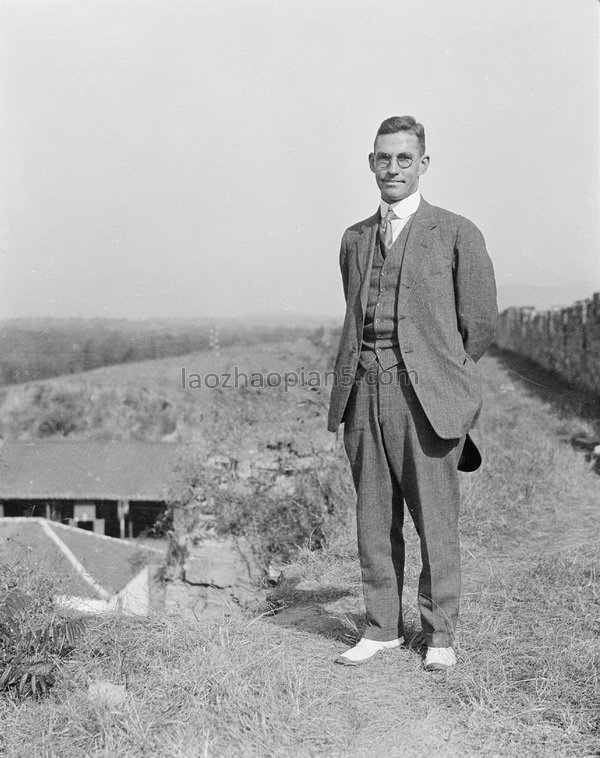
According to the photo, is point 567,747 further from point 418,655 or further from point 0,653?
point 0,653

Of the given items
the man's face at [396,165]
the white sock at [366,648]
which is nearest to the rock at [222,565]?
the white sock at [366,648]

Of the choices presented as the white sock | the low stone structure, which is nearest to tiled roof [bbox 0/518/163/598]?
the low stone structure

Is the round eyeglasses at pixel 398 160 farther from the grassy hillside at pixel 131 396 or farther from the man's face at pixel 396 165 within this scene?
the grassy hillside at pixel 131 396

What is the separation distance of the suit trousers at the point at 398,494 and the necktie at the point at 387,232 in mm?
465

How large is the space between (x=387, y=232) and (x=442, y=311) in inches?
14.7

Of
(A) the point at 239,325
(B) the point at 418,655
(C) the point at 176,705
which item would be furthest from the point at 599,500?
(A) the point at 239,325

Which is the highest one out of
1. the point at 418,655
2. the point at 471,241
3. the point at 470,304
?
the point at 471,241

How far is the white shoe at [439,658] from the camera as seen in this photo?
2801mm

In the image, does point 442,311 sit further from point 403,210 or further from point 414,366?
point 403,210

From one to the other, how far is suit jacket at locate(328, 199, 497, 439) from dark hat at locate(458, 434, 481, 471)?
17 centimetres

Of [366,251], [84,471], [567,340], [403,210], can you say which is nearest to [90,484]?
[84,471]

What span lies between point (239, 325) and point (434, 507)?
1287cm

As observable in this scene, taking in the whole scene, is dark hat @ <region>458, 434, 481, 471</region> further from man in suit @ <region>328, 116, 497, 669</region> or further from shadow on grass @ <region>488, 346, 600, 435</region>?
shadow on grass @ <region>488, 346, 600, 435</region>

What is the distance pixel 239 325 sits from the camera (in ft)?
50.6
